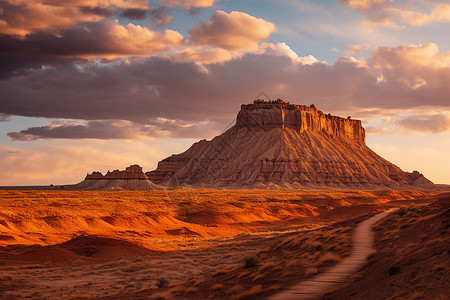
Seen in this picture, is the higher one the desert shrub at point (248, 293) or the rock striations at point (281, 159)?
the rock striations at point (281, 159)

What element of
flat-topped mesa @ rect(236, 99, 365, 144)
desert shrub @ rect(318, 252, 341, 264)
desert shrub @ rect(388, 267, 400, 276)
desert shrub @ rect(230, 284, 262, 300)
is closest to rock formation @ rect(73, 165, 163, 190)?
flat-topped mesa @ rect(236, 99, 365, 144)

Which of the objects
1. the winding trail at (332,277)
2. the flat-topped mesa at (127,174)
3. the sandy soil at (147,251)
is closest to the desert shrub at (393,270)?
the winding trail at (332,277)

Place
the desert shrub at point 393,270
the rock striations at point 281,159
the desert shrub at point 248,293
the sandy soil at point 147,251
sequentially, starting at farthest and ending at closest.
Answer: the rock striations at point 281,159 → the sandy soil at point 147,251 → the desert shrub at point 248,293 → the desert shrub at point 393,270

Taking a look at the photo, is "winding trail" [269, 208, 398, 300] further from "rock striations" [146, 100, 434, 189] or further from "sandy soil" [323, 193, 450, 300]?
"rock striations" [146, 100, 434, 189]

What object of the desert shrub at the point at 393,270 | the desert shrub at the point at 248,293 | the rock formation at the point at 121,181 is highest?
the rock formation at the point at 121,181

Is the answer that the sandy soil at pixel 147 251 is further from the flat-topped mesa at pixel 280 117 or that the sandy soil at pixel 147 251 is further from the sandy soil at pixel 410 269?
the flat-topped mesa at pixel 280 117

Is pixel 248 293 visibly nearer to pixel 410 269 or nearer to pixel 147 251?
pixel 410 269

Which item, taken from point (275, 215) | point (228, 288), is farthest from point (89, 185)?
point (228, 288)

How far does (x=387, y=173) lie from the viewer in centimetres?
18438

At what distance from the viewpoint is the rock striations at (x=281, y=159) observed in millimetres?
156875

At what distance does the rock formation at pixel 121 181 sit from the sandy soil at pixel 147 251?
60.4m

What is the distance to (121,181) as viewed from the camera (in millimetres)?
127250

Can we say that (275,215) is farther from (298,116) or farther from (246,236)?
(298,116)

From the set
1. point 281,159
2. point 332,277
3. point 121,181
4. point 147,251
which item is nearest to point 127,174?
point 121,181
